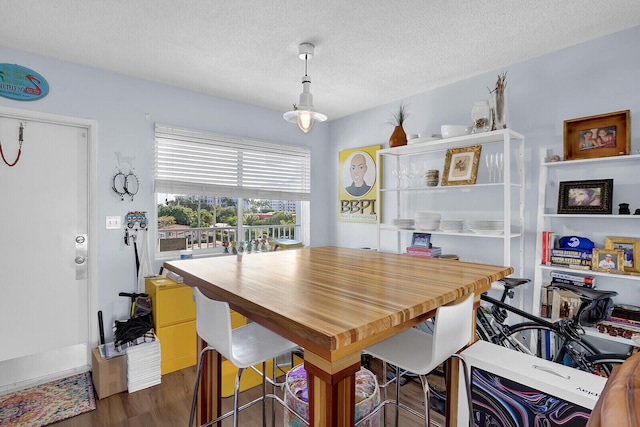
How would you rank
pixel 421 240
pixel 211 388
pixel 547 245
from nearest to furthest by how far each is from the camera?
pixel 211 388
pixel 547 245
pixel 421 240

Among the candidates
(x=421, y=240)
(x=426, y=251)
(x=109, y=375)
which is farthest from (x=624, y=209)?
(x=109, y=375)

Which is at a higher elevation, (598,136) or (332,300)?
(598,136)

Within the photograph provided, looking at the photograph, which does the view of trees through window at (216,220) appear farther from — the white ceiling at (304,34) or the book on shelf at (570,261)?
the book on shelf at (570,261)

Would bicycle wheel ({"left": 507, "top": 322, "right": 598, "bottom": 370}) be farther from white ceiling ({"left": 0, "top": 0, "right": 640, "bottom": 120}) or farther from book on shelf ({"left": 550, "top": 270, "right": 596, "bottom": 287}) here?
white ceiling ({"left": 0, "top": 0, "right": 640, "bottom": 120})

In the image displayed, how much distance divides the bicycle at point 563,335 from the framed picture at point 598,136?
3.02 ft

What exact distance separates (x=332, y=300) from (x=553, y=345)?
7.11ft

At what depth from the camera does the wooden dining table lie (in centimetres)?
83

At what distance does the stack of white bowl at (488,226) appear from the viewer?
2476 mm

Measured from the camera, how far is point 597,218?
226 cm

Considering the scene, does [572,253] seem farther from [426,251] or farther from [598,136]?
[426,251]

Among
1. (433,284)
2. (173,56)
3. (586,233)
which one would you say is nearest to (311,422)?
(433,284)

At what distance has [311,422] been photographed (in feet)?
2.95

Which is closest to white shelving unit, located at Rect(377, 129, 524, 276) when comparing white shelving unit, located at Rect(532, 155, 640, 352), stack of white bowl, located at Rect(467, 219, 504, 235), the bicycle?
stack of white bowl, located at Rect(467, 219, 504, 235)

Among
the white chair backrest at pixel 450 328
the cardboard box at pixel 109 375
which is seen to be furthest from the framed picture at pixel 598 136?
the cardboard box at pixel 109 375
